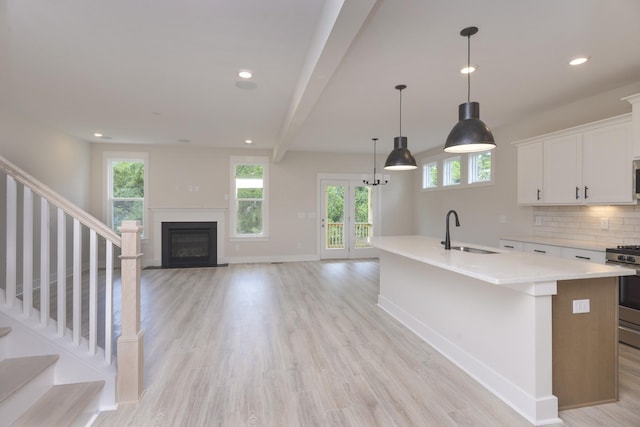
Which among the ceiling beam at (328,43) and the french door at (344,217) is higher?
the ceiling beam at (328,43)

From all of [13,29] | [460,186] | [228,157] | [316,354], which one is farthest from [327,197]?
[13,29]

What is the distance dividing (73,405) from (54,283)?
4.54m

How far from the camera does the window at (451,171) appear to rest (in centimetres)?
649

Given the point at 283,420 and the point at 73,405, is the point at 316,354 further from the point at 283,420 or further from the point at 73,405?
the point at 73,405

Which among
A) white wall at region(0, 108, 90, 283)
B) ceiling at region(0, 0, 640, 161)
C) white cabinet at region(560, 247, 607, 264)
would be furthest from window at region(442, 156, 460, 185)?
white wall at region(0, 108, 90, 283)

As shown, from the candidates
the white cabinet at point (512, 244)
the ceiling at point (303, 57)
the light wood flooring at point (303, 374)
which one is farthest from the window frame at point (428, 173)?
the light wood flooring at point (303, 374)

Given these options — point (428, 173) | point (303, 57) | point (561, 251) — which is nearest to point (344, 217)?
point (428, 173)

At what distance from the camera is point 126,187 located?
6883mm

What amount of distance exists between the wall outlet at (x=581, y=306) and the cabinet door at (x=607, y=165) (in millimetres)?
1936

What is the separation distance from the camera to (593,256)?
3287mm

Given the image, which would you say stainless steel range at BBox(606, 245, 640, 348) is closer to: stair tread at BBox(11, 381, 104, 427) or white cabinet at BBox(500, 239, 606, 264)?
white cabinet at BBox(500, 239, 606, 264)

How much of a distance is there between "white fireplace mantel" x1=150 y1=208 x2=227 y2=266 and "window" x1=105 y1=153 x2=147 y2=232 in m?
0.32

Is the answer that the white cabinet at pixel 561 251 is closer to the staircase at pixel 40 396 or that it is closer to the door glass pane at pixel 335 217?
the door glass pane at pixel 335 217

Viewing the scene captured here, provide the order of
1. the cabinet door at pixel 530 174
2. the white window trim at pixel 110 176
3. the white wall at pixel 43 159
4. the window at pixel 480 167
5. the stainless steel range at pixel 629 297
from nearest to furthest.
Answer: the stainless steel range at pixel 629 297 < the cabinet door at pixel 530 174 < the white wall at pixel 43 159 < the window at pixel 480 167 < the white window trim at pixel 110 176
